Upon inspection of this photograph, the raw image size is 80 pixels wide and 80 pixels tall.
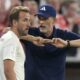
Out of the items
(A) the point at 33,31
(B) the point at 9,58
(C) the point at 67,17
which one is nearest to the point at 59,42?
(A) the point at 33,31

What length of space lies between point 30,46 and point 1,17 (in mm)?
2845

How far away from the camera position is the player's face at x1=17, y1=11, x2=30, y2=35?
7020 mm

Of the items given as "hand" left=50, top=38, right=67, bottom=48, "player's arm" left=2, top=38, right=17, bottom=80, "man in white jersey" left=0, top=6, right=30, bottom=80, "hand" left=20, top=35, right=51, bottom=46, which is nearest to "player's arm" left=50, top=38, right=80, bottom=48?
"hand" left=50, top=38, right=67, bottom=48

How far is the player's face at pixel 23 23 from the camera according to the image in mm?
7020

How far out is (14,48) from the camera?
263 inches

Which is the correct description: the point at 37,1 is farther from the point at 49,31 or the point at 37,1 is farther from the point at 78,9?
the point at 49,31

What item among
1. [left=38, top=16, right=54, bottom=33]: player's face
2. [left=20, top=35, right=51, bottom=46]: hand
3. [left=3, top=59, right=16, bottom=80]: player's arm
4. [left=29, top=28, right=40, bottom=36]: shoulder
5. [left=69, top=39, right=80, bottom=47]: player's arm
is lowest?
[left=3, top=59, right=16, bottom=80]: player's arm

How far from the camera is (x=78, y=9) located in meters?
12.0

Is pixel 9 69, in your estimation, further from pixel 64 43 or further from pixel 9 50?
pixel 64 43

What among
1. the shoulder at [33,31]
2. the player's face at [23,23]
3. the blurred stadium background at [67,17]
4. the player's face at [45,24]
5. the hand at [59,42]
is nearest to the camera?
the player's face at [23,23]

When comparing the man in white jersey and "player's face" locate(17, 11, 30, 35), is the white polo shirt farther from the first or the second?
"player's face" locate(17, 11, 30, 35)

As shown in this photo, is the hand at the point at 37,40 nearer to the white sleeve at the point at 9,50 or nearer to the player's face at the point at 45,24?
the player's face at the point at 45,24

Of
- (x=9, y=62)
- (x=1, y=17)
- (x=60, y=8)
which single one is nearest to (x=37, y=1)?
(x=60, y=8)

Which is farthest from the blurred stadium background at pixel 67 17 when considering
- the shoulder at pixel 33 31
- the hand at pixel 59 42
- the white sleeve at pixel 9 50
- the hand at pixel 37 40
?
the white sleeve at pixel 9 50
